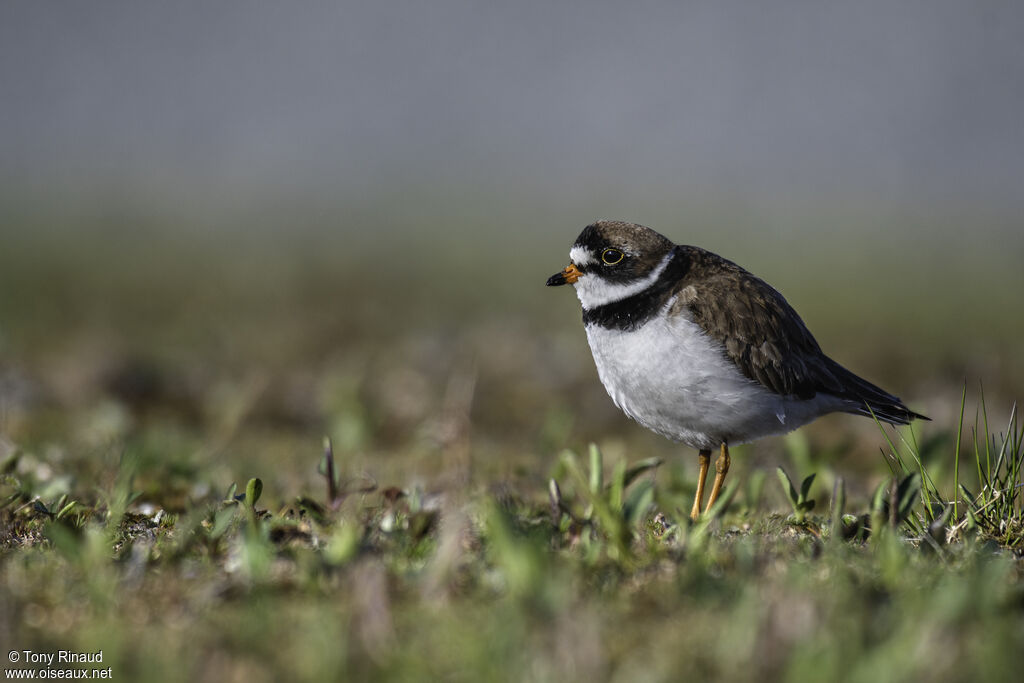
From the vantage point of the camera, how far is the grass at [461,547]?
2.98m

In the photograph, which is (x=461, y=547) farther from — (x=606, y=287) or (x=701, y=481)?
(x=606, y=287)

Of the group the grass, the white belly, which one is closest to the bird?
the white belly

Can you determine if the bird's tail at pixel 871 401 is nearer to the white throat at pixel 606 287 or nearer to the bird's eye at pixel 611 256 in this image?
the white throat at pixel 606 287

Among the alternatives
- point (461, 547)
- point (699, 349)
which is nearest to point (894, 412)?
point (699, 349)

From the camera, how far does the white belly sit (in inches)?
203

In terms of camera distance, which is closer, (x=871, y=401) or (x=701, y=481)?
(x=701, y=481)

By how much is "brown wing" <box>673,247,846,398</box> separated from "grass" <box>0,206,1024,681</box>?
562 millimetres

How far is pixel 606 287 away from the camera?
18.5 feet

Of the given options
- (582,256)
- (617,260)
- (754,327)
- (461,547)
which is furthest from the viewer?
(582,256)

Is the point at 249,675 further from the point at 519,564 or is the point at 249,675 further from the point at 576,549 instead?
the point at 576,549

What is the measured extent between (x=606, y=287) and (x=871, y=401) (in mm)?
1699

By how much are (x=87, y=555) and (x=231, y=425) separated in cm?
359

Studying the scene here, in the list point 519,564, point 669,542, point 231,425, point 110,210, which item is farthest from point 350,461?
point 110,210

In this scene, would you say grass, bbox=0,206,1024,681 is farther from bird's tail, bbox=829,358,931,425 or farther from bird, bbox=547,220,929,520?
bird, bbox=547,220,929,520
